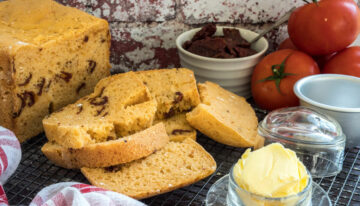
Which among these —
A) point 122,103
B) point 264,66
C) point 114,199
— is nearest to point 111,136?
point 122,103

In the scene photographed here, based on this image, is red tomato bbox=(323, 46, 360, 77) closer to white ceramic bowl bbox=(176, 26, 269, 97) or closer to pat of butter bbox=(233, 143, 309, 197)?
white ceramic bowl bbox=(176, 26, 269, 97)

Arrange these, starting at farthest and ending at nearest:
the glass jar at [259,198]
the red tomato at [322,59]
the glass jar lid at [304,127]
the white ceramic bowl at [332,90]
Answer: the red tomato at [322,59] → the white ceramic bowl at [332,90] → the glass jar lid at [304,127] → the glass jar at [259,198]

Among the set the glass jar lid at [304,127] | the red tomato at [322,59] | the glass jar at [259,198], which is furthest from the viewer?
the red tomato at [322,59]

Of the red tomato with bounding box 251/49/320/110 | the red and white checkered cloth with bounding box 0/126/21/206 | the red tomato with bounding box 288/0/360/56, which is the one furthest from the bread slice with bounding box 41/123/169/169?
the red tomato with bounding box 288/0/360/56

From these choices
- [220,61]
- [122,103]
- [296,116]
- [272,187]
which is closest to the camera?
[272,187]

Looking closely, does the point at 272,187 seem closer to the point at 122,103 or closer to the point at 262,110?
the point at 122,103

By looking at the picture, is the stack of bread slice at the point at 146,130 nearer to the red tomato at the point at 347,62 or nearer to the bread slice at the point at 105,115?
the bread slice at the point at 105,115

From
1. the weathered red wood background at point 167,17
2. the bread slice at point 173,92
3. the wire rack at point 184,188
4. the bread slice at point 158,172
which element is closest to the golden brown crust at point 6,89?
the wire rack at point 184,188
